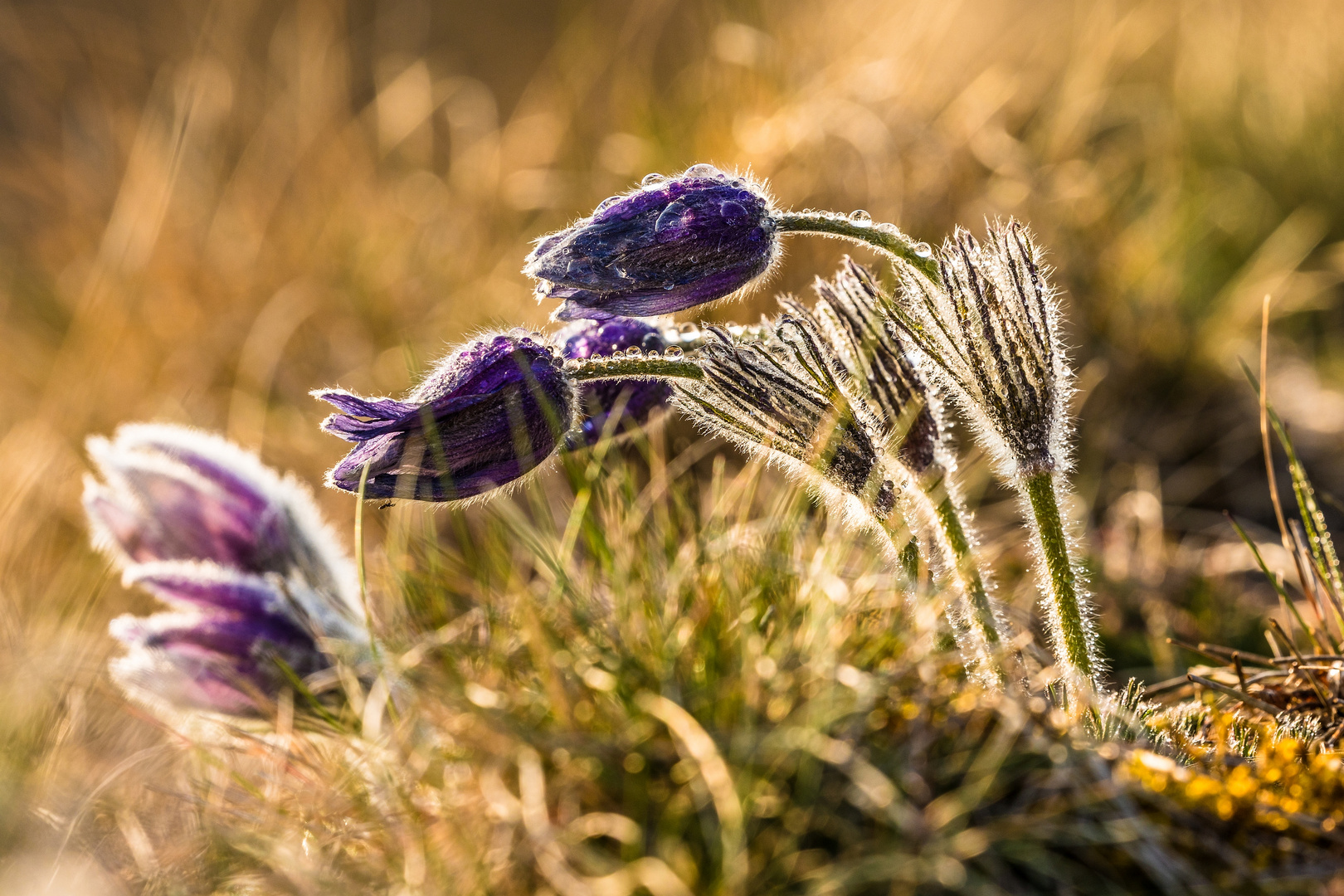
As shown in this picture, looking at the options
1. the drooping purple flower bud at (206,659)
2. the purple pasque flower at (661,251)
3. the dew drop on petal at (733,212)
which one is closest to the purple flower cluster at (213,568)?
the drooping purple flower bud at (206,659)

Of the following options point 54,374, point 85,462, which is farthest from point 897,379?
point 54,374

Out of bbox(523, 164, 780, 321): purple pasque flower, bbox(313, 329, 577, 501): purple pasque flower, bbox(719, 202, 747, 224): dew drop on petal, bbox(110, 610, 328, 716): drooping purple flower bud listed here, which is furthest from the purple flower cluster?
bbox(719, 202, 747, 224): dew drop on petal

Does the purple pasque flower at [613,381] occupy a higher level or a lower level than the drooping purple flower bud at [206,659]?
higher

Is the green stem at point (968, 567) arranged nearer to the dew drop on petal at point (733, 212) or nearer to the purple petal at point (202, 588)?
the dew drop on petal at point (733, 212)

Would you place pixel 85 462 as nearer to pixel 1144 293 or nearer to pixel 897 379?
pixel 897 379

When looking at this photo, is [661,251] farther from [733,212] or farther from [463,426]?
[463,426]

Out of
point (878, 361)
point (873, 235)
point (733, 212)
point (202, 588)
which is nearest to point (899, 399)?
point (878, 361)
